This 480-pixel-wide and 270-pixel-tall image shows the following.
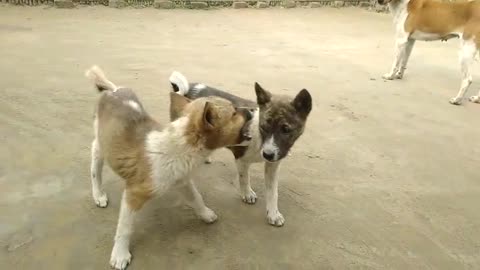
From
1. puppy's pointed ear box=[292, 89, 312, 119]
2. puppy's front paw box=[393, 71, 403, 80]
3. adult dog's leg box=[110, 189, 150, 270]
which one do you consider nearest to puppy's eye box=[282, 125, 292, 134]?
puppy's pointed ear box=[292, 89, 312, 119]

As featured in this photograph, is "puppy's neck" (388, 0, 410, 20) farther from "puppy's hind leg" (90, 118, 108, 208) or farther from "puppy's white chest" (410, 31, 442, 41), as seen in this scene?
"puppy's hind leg" (90, 118, 108, 208)

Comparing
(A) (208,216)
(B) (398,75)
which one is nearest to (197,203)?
(A) (208,216)

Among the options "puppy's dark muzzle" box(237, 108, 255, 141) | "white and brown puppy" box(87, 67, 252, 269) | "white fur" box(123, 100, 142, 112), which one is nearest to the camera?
"white and brown puppy" box(87, 67, 252, 269)

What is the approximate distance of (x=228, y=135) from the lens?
7.83ft

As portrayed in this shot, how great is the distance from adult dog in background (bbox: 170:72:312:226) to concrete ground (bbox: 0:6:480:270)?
0.17 meters

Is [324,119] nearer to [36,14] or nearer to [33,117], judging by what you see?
[33,117]

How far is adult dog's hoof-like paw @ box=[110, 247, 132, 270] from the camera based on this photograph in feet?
7.70

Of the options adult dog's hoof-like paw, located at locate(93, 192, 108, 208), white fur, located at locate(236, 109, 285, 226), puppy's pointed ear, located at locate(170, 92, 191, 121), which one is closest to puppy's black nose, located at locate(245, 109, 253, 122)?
white fur, located at locate(236, 109, 285, 226)

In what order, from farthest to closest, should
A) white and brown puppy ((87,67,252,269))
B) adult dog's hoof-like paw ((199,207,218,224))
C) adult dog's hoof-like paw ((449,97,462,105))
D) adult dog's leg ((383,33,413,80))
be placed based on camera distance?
adult dog's leg ((383,33,413,80)) < adult dog's hoof-like paw ((449,97,462,105)) < adult dog's hoof-like paw ((199,207,218,224)) < white and brown puppy ((87,67,252,269))

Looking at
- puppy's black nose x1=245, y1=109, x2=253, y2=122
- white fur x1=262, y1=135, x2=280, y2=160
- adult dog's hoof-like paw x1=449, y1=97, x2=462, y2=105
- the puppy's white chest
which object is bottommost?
adult dog's hoof-like paw x1=449, y1=97, x2=462, y2=105

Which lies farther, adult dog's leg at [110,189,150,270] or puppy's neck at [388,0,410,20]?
puppy's neck at [388,0,410,20]

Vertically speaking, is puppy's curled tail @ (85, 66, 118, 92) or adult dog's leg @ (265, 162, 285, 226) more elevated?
puppy's curled tail @ (85, 66, 118, 92)

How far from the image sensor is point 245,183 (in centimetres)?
297

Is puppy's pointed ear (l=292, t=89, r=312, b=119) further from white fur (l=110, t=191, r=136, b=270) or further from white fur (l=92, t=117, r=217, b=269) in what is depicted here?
white fur (l=110, t=191, r=136, b=270)
